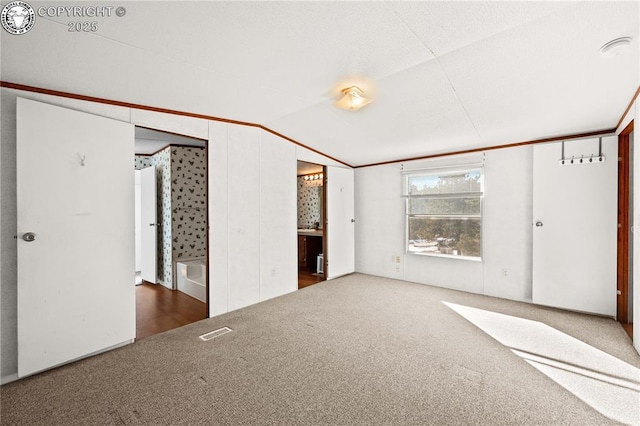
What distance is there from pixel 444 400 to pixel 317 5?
8.39ft

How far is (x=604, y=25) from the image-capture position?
1.63m

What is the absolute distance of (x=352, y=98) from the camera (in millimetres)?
2641

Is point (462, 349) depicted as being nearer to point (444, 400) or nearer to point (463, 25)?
point (444, 400)

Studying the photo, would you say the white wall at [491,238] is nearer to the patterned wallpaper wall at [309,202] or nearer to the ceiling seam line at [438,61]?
the ceiling seam line at [438,61]

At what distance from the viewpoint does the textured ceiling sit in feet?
5.20

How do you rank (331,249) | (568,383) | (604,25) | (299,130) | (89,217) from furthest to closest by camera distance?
(331,249)
(299,130)
(89,217)
(568,383)
(604,25)

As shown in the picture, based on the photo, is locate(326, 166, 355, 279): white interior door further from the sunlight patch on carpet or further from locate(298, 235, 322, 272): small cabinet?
the sunlight patch on carpet

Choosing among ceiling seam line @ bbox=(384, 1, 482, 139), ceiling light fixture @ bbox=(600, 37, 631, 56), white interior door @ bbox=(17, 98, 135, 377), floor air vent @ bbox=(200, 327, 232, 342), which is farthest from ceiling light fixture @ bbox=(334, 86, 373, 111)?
floor air vent @ bbox=(200, 327, 232, 342)

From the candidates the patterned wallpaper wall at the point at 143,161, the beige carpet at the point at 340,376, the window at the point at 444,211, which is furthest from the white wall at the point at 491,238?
the patterned wallpaper wall at the point at 143,161

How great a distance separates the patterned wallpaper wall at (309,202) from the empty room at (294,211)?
7.81ft

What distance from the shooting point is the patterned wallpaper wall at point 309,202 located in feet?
22.1

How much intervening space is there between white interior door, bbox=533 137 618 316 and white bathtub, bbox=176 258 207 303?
4.77m

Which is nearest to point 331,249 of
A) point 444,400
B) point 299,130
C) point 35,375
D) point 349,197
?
point 349,197

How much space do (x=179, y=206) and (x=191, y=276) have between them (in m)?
1.23
